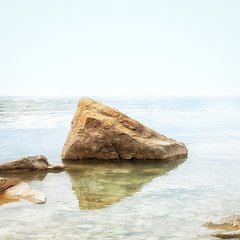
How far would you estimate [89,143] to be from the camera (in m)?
8.46

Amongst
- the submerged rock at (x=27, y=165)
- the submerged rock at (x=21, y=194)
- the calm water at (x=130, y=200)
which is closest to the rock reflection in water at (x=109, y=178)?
the calm water at (x=130, y=200)

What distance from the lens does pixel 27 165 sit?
7551 millimetres

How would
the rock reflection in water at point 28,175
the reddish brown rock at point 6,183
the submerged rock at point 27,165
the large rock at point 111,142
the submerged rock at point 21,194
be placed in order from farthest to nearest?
the large rock at point 111,142
the submerged rock at point 27,165
the rock reflection in water at point 28,175
the reddish brown rock at point 6,183
the submerged rock at point 21,194

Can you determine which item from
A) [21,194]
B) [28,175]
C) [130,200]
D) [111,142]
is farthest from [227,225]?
[111,142]

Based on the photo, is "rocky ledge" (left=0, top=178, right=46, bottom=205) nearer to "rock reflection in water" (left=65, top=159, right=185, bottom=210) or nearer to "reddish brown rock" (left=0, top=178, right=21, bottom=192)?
"reddish brown rock" (left=0, top=178, right=21, bottom=192)

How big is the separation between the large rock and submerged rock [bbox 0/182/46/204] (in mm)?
2641

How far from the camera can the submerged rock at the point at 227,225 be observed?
408 cm

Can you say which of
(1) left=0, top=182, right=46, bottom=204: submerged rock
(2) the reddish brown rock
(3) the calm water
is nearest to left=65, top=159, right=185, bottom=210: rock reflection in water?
(3) the calm water

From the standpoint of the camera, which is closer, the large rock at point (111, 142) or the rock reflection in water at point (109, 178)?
the rock reflection in water at point (109, 178)

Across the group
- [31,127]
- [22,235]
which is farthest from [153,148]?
[31,127]

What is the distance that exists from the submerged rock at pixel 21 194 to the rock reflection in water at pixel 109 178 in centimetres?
53

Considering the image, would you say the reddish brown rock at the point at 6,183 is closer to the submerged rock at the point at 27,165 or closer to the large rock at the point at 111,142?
the submerged rock at the point at 27,165

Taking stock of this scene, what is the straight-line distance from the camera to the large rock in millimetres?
8422

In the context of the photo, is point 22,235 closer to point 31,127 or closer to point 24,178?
point 24,178
